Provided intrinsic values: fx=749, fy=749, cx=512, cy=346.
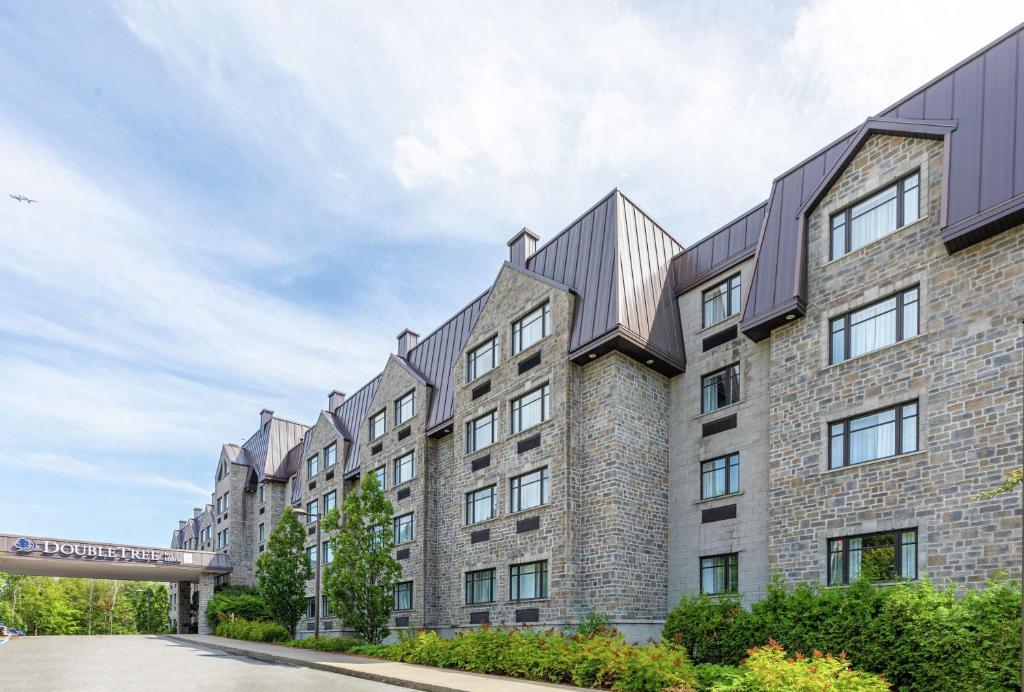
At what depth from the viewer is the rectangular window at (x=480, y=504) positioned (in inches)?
1087

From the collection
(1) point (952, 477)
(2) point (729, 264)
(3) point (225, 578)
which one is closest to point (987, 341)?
(1) point (952, 477)

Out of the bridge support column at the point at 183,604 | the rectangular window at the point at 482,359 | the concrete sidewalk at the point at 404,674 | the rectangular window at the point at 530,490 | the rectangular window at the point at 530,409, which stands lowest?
the bridge support column at the point at 183,604

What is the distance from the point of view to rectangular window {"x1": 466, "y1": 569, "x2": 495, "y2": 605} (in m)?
26.8

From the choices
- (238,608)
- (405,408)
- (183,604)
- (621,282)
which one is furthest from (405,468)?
(183,604)

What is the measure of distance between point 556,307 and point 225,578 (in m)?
44.3

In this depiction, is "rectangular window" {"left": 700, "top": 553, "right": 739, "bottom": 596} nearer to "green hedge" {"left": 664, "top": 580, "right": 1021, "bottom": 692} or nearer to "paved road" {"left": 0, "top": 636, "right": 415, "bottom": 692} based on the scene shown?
"green hedge" {"left": 664, "top": 580, "right": 1021, "bottom": 692}

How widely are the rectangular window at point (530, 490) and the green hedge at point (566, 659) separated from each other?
480 cm

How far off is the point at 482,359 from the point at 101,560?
3772 centimetres

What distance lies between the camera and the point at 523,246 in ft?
98.5

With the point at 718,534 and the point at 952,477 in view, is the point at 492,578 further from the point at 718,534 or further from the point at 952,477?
the point at 952,477

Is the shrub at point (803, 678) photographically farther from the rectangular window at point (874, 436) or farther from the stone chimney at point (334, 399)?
the stone chimney at point (334, 399)

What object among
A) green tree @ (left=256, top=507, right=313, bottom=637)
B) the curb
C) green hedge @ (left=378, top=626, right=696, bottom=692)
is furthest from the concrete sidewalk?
green tree @ (left=256, top=507, right=313, bottom=637)

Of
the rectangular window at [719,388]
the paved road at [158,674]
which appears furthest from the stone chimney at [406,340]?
the rectangular window at [719,388]

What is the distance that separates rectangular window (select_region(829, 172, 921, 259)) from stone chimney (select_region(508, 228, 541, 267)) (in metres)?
12.5
